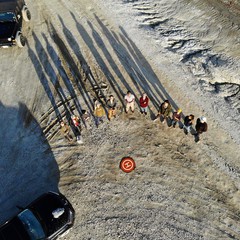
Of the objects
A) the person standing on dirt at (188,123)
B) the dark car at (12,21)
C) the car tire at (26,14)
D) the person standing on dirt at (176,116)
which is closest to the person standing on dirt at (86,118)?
the person standing on dirt at (176,116)

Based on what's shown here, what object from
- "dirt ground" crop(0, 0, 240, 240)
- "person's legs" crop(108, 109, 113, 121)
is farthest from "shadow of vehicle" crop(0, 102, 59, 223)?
"person's legs" crop(108, 109, 113, 121)

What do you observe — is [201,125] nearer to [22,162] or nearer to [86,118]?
[86,118]

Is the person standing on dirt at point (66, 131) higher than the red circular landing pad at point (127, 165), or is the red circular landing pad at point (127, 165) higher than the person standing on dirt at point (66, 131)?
the person standing on dirt at point (66, 131)

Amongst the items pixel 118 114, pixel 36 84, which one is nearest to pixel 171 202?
pixel 118 114

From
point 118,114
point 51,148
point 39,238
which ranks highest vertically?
point 118,114

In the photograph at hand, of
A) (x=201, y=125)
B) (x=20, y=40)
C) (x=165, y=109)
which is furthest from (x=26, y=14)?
(x=201, y=125)

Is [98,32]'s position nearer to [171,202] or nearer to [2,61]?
[2,61]

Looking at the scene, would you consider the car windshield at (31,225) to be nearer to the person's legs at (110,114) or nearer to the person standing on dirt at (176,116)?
the person's legs at (110,114)
